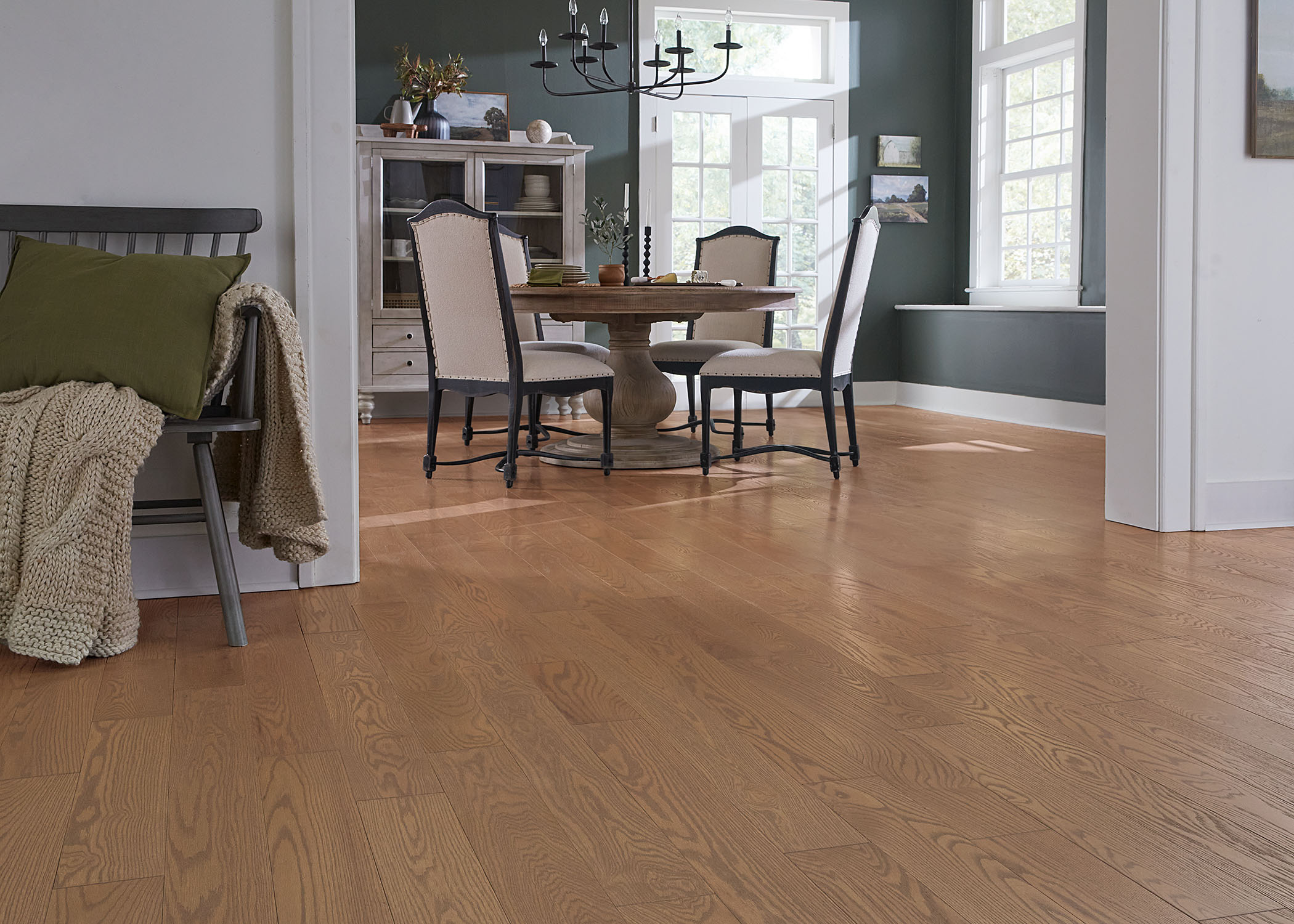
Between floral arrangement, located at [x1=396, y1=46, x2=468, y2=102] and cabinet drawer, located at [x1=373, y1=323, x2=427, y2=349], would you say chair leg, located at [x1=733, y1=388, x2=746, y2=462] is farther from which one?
floral arrangement, located at [x1=396, y1=46, x2=468, y2=102]

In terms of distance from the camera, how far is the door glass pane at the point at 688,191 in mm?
7426

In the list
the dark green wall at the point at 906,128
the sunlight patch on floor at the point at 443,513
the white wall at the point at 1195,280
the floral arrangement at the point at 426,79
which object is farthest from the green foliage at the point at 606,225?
the white wall at the point at 1195,280

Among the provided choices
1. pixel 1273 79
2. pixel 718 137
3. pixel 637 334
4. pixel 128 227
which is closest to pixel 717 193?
pixel 718 137

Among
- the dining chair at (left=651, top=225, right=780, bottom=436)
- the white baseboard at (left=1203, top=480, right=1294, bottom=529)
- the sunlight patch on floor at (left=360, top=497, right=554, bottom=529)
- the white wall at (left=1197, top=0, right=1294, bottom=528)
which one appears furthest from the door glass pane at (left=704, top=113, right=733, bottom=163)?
the white baseboard at (left=1203, top=480, right=1294, bottom=529)

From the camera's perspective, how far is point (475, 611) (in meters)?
2.45

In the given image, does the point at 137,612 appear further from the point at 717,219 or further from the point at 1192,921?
the point at 717,219

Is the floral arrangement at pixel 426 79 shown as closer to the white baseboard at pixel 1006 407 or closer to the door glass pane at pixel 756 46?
the door glass pane at pixel 756 46

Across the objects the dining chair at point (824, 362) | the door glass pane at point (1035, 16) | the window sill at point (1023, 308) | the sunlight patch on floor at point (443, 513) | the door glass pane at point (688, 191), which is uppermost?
the door glass pane at point (1035, 16)

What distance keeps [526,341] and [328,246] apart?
10.1 feet

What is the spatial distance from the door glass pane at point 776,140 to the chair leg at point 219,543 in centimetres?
587

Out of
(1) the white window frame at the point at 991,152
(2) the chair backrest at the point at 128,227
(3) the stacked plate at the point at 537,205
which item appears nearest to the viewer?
(2) the chair backrest at the point at 128,227

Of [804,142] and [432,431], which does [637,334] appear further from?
[804,142]

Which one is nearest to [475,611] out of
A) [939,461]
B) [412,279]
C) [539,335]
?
[939,461]

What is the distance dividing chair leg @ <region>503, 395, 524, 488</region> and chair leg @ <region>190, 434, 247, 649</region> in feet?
6.60
